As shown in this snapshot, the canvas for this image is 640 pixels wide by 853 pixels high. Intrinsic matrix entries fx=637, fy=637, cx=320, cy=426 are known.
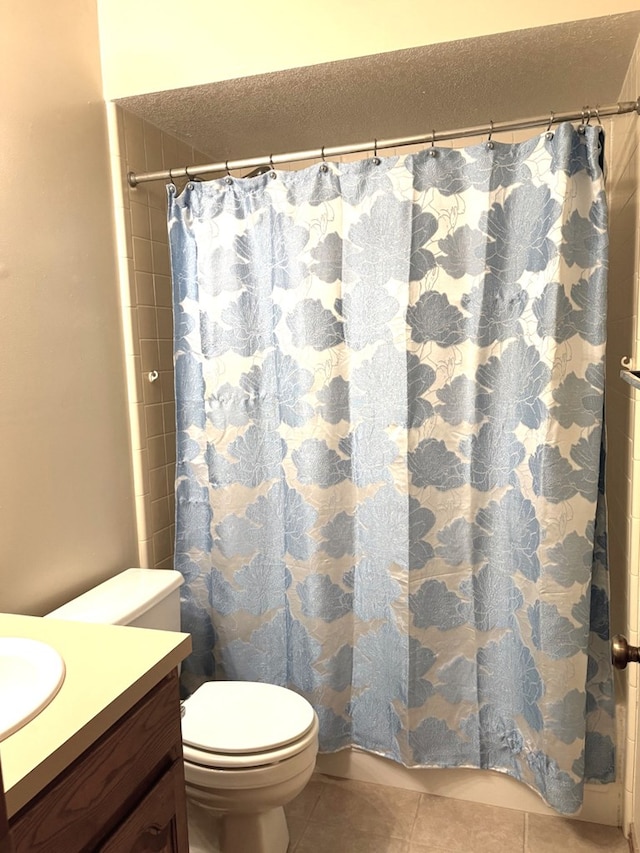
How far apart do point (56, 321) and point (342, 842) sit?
65.3 inches

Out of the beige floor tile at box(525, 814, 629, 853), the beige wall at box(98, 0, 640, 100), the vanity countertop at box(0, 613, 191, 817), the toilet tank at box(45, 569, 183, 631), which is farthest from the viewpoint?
the beige floor tile at box(525, 814, 629, 853)

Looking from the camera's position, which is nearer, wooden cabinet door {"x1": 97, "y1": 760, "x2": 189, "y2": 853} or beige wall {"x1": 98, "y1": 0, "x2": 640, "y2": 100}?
wooden cabinet door {"x1": 97, "y1": 760, "x2": 189, "y2": 853}

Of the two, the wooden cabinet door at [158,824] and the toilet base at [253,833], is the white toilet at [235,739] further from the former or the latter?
the wooden cabinet door at [158,824]

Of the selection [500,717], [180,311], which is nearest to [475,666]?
[500,717]

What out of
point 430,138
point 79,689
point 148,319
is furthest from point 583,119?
point 79,689

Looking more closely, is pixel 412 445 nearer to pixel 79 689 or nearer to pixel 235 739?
pixel 235 739

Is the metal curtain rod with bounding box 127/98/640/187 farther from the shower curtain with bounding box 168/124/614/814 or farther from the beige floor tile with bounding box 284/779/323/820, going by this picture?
the beige floor tile with bounding box 284/779/323/820

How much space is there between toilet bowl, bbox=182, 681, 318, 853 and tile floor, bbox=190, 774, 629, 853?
0.18m

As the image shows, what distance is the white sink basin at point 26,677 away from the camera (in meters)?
0.96

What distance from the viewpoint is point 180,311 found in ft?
6.57

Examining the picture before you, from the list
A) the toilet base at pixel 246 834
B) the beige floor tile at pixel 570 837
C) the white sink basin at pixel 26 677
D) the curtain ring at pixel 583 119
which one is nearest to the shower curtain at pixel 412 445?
the curtain ring at pixel 583 119

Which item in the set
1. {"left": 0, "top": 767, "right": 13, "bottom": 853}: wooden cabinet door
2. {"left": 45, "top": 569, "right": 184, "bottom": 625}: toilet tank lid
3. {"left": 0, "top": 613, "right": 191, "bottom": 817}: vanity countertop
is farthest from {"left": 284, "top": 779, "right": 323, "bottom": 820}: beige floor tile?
{"left": 0, "top": 767, "right": 13, "bottom": 853}: wooden cabinet door

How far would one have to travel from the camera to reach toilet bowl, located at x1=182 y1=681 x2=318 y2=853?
1523 millimetres

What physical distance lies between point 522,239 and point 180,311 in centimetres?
103
